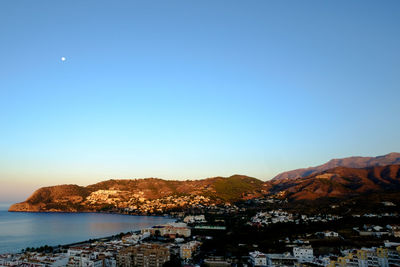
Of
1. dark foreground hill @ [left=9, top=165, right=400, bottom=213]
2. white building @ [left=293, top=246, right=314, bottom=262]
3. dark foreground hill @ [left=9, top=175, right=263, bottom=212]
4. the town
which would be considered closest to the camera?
the town

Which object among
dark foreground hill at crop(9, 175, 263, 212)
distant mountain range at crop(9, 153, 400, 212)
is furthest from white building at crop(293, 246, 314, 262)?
dark foreground hill at crop(9, 175, 263, 212)

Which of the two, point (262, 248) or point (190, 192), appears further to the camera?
point (190, 192)

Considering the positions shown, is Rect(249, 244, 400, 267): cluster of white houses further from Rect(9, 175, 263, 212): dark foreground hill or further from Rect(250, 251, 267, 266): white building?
Rect(9, 175, 263, 212): dark foreground hill

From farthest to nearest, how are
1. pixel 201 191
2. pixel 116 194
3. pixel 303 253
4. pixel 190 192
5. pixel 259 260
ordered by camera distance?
1. pixel 116 194
2. pixel 190 192
3. pixel 201 191
4. pixel 303 253
5. pixel 259 260

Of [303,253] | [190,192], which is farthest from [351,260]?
[190,192]

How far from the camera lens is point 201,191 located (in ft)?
291

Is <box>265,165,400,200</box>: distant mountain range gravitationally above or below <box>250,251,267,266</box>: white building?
above

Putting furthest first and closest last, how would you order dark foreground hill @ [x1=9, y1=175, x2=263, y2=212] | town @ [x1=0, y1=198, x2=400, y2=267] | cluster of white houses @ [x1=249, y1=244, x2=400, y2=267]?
dark foreground hill @ [x1=9, y1=175, x2=263, y2=212] < town @ [x1=0, y1=198, x2=400, y2=267] < cluster of white houses @ [x1=249, y1=244, x2=400, y2=267]

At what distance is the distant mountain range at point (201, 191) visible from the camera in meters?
61.1

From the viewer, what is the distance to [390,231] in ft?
79.5

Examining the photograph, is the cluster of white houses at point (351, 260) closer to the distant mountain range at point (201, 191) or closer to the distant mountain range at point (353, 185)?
the distant mountain range at point (201, 191)

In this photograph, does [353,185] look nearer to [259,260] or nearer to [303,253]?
[303,253]

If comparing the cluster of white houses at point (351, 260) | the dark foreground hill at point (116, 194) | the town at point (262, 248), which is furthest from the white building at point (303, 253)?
the dark foreground hill at point (116, 194)

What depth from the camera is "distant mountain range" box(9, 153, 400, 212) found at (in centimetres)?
6109
